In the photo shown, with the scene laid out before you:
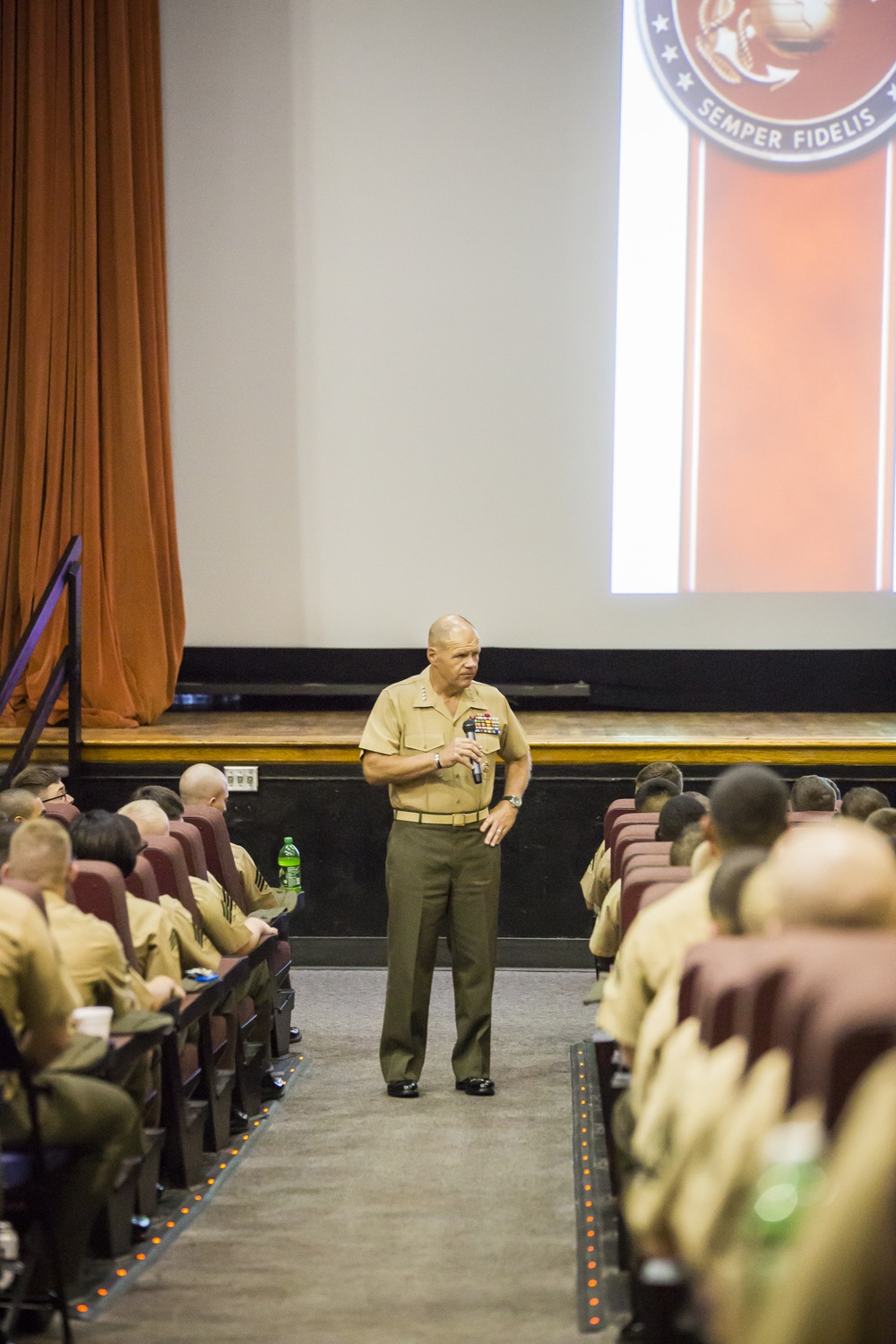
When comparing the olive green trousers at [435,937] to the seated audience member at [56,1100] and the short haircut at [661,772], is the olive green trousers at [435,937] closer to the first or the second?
the short haircut at [661,772]

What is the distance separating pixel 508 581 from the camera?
24.8 ft

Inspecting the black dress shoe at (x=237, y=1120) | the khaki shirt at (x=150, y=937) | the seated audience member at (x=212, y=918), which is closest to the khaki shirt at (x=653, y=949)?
the khaki shirt at (x=150, y=937)

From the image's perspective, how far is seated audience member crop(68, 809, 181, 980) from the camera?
3527mm

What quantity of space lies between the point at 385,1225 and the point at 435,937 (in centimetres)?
134

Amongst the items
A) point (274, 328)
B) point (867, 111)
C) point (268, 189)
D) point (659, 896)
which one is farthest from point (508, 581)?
point (659, 896)

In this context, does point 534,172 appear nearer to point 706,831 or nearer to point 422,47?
point 422,47

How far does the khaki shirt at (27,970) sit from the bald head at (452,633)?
2.07 metres

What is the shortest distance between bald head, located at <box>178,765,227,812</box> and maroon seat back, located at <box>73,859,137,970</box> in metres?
1.54

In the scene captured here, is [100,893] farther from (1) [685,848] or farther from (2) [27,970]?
(1) [685,848]

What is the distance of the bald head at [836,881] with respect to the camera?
190cm

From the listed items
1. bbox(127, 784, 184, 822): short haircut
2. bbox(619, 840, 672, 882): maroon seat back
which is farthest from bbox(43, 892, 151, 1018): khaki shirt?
bbox(127, 784, 184, 822): short haircut

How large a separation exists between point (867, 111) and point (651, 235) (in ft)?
3.72

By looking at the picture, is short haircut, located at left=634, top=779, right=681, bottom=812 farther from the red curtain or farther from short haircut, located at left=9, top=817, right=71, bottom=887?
the red curtain

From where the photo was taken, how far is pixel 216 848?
14.9 feet
